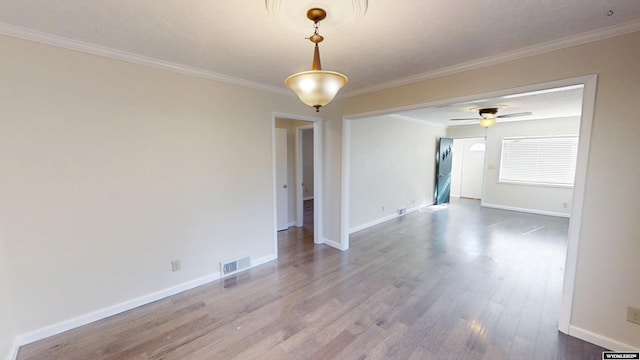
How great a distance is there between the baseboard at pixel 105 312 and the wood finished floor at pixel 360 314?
67 millimetres

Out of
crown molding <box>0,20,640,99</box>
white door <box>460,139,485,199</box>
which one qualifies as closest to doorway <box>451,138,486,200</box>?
white door <box>460,139,485,199</box>

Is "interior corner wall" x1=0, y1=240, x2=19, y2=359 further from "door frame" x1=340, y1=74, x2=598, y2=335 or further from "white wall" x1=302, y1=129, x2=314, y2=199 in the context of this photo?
"white wall" x1=302, y1=129, x2=314, y2=199

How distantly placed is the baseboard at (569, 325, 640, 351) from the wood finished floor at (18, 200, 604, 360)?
0.06 metres

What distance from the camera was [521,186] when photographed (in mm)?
6836

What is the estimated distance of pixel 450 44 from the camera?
215cm

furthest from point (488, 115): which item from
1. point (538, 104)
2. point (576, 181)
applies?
point (576, 181)

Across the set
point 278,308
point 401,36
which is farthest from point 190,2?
point 278,308

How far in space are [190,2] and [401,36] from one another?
1.54 metres

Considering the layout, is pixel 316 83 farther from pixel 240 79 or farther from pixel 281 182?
pixel 281 182

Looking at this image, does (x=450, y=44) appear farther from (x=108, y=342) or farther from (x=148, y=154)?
(x=108, y=342)

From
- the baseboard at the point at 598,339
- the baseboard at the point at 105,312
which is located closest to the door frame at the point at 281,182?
the baseboard at the point at 105,312

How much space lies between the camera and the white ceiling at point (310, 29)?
1.59 m

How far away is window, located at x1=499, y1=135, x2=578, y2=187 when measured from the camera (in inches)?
246

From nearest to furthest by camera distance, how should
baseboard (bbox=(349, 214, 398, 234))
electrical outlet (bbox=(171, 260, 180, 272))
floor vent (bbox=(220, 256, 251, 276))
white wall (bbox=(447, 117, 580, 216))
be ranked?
electrical outlet (bbox=(171, 260, 180, 272))
floor vent (bbox=(220, 256, 251, 276))
baseboard (bbox=(349, 214, 398, 234))
white wall (bbox=(447, 117, 580, 216))
